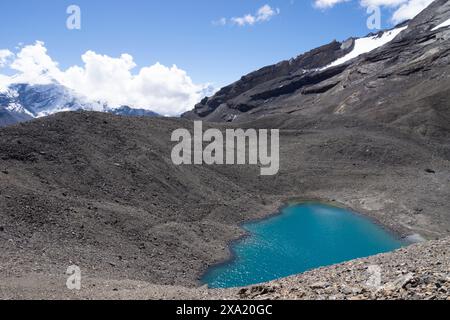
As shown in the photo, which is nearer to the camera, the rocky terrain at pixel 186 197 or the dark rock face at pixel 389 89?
the rocky terrain at pixel 186 197

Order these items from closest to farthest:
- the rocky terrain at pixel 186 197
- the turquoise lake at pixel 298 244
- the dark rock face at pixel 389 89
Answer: the rocky terrain at pixel 186 197 → the turquoise lake at pixel 298 244 → the dark rock face at pixel 389 89

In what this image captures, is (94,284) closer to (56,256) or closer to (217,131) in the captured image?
(56,256)

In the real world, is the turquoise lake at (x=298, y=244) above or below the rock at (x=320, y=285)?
below

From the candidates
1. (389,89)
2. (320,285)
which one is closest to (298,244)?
(320,285)

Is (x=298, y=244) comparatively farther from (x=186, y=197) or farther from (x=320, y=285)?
(x=320, y=285)

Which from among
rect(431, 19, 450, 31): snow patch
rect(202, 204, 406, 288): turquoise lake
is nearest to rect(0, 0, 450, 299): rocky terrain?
rect(202, 204, 406, 288): turquoise lake

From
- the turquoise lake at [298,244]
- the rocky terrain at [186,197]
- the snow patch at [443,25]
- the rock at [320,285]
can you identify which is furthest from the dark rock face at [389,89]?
the rock at [320,285]

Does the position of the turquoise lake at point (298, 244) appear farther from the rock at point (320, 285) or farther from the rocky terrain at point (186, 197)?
the rock at point (320, 285)
